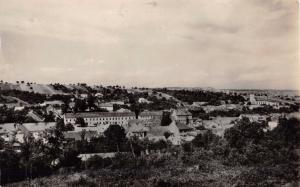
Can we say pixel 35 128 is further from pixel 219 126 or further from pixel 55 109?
pixel 55 109

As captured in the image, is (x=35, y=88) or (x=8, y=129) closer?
(x=8, y=129)

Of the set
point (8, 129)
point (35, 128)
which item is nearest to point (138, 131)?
point (35, 128)

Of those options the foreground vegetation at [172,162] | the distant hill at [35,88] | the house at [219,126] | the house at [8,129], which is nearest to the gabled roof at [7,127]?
the house at [8,129]

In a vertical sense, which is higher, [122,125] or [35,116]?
[35,116]

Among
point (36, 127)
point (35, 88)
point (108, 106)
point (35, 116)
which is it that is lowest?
point (36, 127)

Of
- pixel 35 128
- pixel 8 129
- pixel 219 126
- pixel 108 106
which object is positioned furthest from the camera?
pixel 108 106

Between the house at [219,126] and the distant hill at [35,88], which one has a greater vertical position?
the distant hill at [35,88]

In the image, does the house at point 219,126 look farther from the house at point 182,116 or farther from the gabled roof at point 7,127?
the gabled roof at point 7,127

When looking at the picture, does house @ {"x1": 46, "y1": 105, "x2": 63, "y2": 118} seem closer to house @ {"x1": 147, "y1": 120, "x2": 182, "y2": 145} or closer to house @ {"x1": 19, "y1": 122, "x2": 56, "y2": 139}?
house @ {"x1": 19, "y1": 122, "x2": 56, "y2": 139}

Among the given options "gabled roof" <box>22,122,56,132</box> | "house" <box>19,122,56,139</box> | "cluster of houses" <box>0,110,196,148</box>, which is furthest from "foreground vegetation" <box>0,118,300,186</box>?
"gabled roof" <box>22,122,56,132</box>
